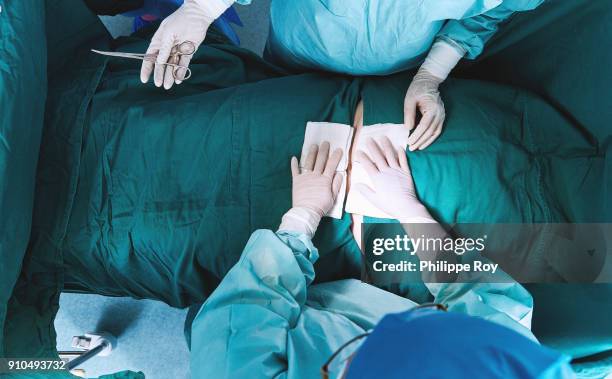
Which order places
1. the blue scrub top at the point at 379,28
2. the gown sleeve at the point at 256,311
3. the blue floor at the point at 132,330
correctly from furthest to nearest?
the blue floor at the point at 132,330, the blue scrub top at the point at 379,28, the gown sleeve at the point at 256,311

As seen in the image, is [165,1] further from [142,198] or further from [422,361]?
[422,361]

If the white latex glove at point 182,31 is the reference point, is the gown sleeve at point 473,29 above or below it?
above

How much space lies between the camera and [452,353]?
520mm

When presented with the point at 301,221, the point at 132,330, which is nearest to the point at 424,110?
the point at 301,221

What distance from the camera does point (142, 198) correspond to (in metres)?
1.12

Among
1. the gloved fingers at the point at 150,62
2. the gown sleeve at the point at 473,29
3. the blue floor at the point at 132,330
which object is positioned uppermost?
the gown sleeve at the point at 473,29

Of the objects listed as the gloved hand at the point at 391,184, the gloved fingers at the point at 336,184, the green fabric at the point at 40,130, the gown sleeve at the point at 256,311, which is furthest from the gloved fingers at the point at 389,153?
the green fabric at the point at 40,130

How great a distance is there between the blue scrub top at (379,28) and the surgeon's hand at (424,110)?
75mm

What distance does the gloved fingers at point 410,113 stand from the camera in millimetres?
1064

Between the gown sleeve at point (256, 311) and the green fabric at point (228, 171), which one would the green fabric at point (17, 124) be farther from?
the gown sleeve at point (256, 311)

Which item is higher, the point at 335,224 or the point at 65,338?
the point at 335,224

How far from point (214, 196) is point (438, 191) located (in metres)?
0.49

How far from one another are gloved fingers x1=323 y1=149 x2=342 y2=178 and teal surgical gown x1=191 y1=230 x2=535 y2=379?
173mm

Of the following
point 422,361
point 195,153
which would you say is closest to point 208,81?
point 195,153
